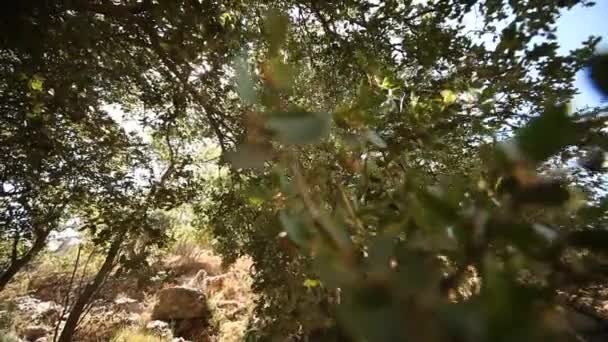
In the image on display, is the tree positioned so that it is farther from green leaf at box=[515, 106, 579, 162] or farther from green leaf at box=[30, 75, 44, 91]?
green leaf at box=[30, 75, 44, 91]

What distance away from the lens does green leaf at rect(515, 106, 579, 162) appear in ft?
0.85

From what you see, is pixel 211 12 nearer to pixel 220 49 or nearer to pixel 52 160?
pixel 220 49

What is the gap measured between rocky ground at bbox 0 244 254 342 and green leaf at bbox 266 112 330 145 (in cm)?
829

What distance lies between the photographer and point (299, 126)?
0.32 m

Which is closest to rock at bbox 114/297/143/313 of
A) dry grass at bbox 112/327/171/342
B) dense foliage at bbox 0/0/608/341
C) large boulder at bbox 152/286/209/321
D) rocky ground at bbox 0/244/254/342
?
rocky ground at bbox 0/244/254/342

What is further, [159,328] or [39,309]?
[39,309]

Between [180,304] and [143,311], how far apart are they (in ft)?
6.01

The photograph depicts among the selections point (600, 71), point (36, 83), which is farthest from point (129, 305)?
point (600, 71)

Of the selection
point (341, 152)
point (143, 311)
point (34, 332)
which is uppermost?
point (143, 311)

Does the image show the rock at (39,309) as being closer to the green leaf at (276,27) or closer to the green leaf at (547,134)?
the green leaf at (276,27)

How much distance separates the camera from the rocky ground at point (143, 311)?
9.34 m

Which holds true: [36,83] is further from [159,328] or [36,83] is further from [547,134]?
[159,328]

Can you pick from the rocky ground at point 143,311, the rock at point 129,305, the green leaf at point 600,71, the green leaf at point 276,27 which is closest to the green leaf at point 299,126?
the green leaf at point 276,27

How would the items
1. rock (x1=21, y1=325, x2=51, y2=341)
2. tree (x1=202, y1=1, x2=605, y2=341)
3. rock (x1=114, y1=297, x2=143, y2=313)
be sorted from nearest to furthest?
tree (x1=202, y1=1, x2=605, y2=341)
rock (x1=21, y1=325, x2=51, y2=341)
rock (x1=114, y1=297, x2=143, y2=313)
